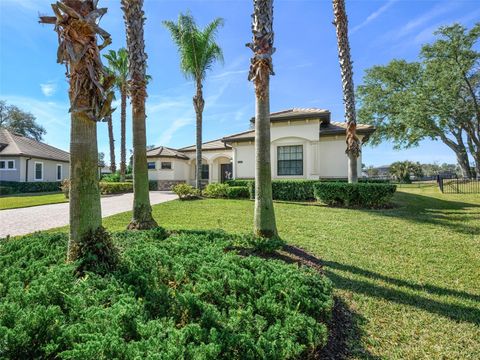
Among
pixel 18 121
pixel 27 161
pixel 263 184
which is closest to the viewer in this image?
pixel 263 184

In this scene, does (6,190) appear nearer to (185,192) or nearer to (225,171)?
(185,192)

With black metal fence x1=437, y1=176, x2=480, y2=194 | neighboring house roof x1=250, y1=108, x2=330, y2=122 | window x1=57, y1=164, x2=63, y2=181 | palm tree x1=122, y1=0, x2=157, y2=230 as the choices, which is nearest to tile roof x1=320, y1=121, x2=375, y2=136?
neighboring house roof x1=250, y1=108, x2=330, y2=122

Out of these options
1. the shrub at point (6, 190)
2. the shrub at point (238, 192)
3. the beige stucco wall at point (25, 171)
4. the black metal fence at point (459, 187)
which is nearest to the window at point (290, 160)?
the shrub at point (238, 192)

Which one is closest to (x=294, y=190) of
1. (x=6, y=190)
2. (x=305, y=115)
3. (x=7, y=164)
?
(x=305, y=115)

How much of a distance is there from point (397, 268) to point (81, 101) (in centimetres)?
637

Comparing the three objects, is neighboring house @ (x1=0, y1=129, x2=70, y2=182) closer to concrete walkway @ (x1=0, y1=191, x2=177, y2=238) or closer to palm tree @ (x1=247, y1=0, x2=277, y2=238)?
concrete walkway @ (x1=0, y1=191, x2=177, y2=238)

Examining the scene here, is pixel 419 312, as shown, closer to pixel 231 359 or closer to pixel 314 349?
pixel 314 349

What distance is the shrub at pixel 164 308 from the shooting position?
2422 millimetres

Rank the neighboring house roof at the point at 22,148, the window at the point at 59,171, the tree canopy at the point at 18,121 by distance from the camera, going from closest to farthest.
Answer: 1. the neighboring house roof at the point at 22,148
2. the window at the point at 59,171
3. the tree canopy at the point at 18,121

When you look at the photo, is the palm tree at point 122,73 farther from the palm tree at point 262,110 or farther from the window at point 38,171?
the palm tree at point 262,110

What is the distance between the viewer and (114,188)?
22953 mm

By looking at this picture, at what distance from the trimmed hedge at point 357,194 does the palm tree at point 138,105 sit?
28.4 ft

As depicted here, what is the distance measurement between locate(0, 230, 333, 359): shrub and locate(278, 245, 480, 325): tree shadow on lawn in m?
0.81

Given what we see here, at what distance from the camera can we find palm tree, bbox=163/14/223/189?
57.3 ft
